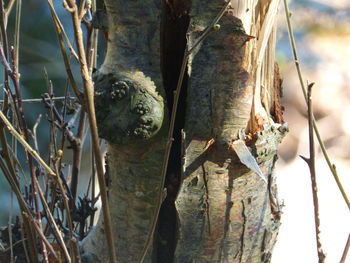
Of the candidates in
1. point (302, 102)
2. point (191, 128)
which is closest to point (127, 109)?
point (191, 128)

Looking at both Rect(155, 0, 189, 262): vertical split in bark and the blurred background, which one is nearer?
Rect(155, 0, 189, 262): vertical split in bark

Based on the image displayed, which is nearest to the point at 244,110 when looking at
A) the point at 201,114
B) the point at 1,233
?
the point at 201,114

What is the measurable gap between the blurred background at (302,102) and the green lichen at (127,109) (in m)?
1.35

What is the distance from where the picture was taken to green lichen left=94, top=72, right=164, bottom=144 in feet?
2.75

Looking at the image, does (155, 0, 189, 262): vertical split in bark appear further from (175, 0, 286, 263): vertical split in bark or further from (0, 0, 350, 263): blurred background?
(0, 0, 350, 263): blurred background

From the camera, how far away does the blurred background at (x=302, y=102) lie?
9.36 ft

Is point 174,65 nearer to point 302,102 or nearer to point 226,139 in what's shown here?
point 226,139

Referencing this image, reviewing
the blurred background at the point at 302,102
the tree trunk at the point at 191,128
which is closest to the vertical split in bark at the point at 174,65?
the tree trunk at the point at 191,128

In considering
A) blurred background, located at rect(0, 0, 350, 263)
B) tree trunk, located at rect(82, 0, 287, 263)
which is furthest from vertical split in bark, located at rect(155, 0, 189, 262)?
blurred background, located at rect(0, 0, 350, 263)

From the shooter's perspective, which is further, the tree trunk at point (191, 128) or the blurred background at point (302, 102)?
the blurred background at point (302, 102)

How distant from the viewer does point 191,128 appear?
34.8 inches

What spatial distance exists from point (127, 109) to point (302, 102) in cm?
326

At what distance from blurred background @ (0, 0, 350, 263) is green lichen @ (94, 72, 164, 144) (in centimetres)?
135

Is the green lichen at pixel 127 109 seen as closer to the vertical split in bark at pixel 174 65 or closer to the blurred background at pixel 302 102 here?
the vertical split in bark at pixel 174 65
